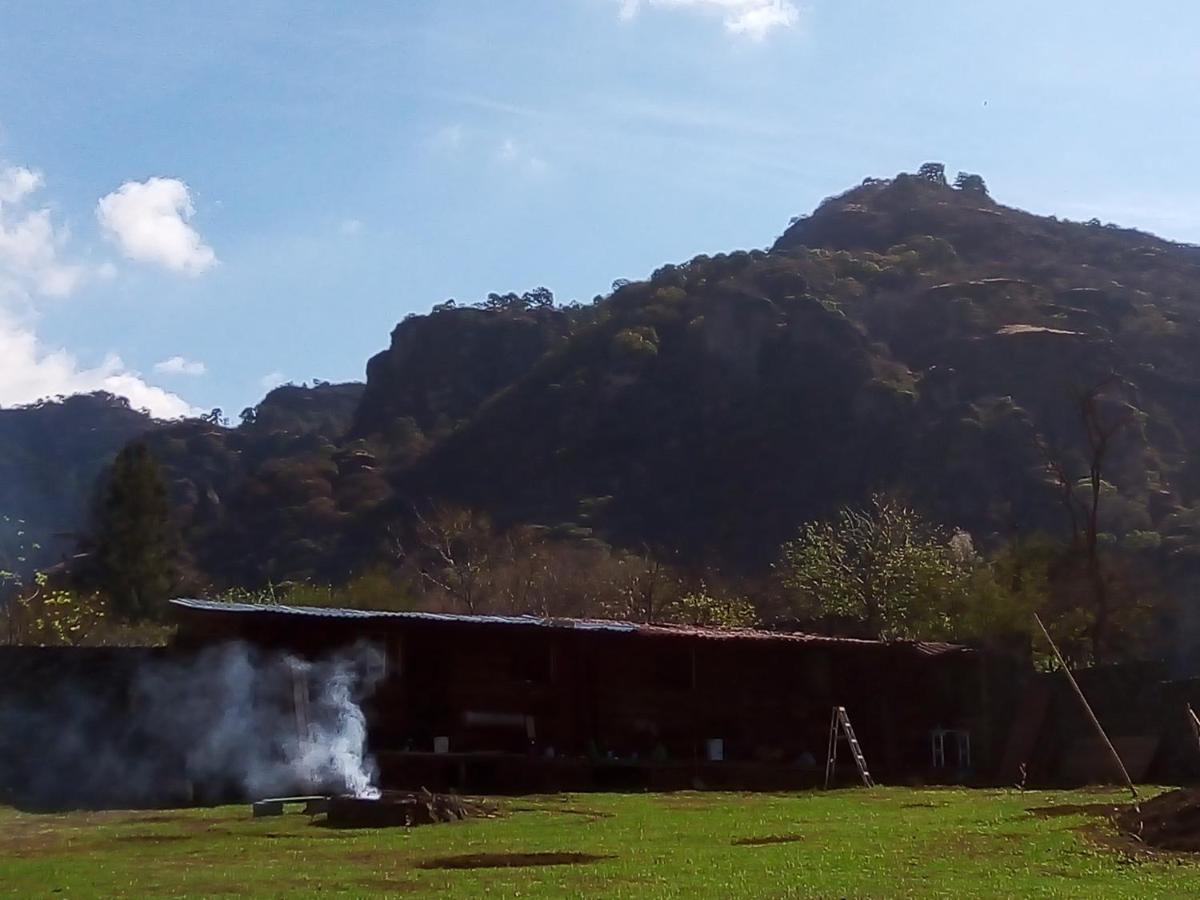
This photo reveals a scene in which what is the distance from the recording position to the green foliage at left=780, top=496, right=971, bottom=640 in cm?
5175

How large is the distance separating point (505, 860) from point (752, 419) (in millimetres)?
80374

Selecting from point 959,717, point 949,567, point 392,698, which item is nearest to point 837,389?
point 949,567

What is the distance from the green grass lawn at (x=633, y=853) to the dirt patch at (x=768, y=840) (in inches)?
1.9

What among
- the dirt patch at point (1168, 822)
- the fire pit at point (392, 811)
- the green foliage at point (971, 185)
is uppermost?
the green foliage at point (971, 185)

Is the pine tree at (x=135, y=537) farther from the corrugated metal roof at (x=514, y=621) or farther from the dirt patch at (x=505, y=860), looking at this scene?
the dirt patch at (x=505, y=860)

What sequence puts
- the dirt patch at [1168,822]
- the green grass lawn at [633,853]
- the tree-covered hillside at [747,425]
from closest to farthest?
the green grass lawn at [633,853] → the dirt patch at [1168,822] → the tree-covered hillside at [747,425]

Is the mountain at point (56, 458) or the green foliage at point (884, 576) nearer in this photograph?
the green foliage at point (884, 576)

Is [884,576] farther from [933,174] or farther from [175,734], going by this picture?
[933,174]

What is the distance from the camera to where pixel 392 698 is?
3206 centimetres

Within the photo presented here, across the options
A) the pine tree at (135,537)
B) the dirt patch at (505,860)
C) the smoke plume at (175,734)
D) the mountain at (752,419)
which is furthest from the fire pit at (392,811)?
the mountain at (752,419)

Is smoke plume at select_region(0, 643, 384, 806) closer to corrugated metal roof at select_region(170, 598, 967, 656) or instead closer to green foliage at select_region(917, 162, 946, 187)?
corrugated metal roof at select_region(170, 598, 967, 656)

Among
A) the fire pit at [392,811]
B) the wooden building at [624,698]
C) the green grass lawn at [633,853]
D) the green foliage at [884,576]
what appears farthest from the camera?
the green foliage at [884,576]

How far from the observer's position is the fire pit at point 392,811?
2153 cm

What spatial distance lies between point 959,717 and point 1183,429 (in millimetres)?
61589
